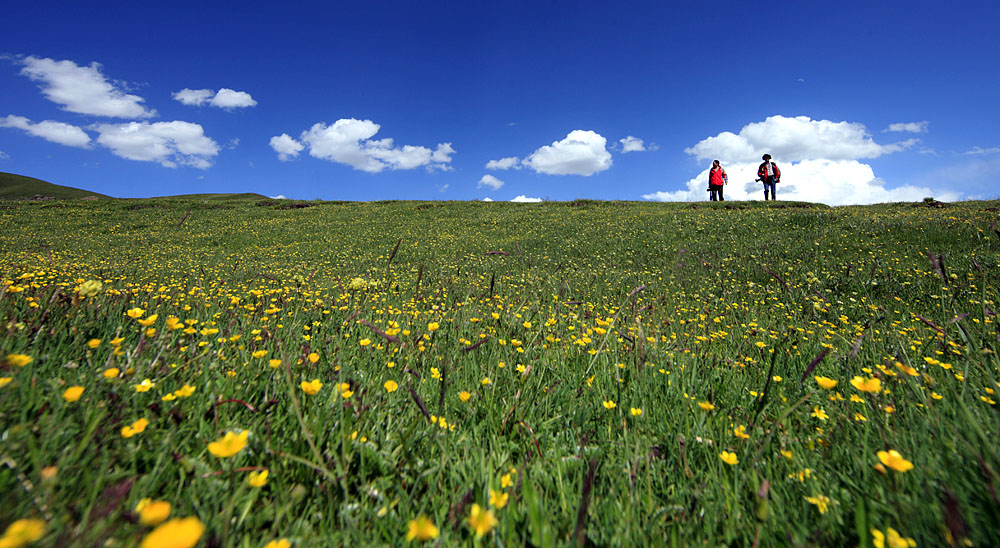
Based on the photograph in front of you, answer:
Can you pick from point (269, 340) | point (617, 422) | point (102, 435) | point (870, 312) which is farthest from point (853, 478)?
point (870, 312)

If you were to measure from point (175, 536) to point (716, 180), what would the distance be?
30.0m

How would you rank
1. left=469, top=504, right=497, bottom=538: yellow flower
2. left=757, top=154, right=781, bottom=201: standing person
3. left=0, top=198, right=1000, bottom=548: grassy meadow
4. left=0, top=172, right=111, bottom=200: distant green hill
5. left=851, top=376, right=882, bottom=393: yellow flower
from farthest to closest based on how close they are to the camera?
left=0, top=172, right=111, bottom=200: distant green hill, left=757, top=154, right=781, bottom=201: standing person, left=851, top=376, right=882, bottom=393: yellow flower, left=0, top=198, right=1000, bottom=548: grassy meadow, left=469, top=504, right=497, bottom=538: yellow flower

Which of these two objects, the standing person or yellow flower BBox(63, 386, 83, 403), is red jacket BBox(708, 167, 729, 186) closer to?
the standing person

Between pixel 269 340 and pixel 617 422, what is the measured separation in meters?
2.13

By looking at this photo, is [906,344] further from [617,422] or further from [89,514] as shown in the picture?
[89,514]

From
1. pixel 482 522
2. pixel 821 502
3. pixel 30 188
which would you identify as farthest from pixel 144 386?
pixel 30 188

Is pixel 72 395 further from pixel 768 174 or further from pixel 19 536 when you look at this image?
pixel 768 174

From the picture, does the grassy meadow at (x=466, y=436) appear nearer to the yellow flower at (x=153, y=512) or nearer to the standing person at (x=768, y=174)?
the yellow flower at (x=153, y=512)

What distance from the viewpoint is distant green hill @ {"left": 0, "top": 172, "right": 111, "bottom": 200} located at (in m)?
104

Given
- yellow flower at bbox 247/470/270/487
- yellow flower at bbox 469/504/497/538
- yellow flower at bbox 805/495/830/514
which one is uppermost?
yellow flower at bbox 469/504/497/538

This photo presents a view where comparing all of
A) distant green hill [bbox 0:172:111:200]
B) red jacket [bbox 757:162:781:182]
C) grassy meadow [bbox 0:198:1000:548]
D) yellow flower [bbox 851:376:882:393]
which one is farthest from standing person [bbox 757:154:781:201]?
distant green hill [bbox 0:172:111:200]

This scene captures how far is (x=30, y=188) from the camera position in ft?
368

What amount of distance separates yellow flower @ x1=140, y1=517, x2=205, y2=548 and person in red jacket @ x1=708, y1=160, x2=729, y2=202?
29.4 metres

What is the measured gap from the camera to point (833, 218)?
Answer: 1393cm
